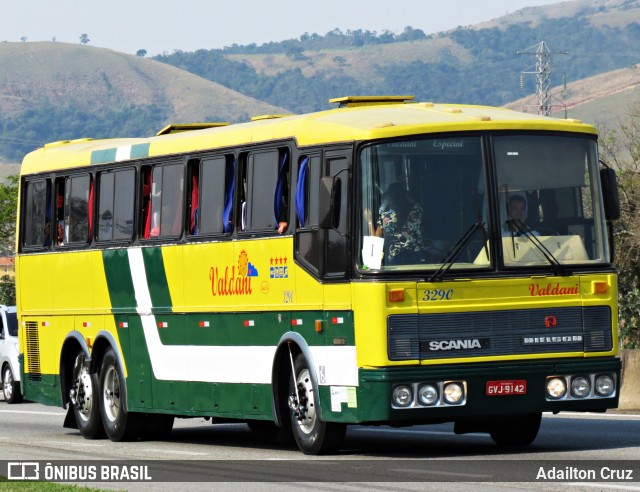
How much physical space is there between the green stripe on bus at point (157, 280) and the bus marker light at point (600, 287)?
17.6 ft

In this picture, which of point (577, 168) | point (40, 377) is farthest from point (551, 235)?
point (40, 377)

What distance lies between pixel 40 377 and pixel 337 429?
25.9 ft

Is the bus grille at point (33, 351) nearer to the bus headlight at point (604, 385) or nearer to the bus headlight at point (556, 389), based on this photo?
the bus headlight at point (556, 389)

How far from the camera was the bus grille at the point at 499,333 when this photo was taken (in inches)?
596

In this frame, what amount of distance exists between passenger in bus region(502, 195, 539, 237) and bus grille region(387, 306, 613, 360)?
70 cm

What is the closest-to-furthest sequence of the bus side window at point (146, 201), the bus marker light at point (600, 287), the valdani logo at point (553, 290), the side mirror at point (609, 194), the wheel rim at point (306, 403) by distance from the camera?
the valdani logo at point (553, 290) → the bus marker light at point (600, 287) → the side mirror at point (609, 194) → the wheel rim at point (306, 403) → the bus side window at point (146, 201)

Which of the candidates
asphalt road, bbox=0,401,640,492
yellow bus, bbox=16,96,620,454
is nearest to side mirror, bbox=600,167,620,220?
yellow bus, bbox=16,96,620,454

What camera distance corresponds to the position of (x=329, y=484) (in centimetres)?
1359

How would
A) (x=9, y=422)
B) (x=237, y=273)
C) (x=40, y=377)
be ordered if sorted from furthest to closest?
(x=9, y=422) → (x=40, y=377) → (x=237, y=273)

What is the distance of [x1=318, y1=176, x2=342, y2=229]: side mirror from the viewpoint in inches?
604

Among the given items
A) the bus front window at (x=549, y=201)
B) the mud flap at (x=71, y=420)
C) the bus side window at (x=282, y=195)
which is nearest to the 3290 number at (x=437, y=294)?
the bus front window at (x=549, y=201)

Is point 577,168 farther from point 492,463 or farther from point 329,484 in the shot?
point 329,484

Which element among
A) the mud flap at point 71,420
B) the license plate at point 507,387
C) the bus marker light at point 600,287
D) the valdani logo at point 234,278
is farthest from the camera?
the mud flap at point 71,420

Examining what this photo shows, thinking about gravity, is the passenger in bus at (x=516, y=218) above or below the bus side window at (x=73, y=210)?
below
